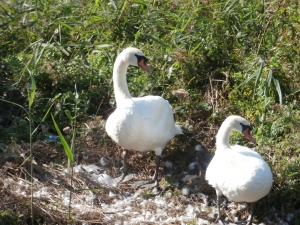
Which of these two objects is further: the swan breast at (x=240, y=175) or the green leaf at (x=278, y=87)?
the green leaf at (x=278, y=87)

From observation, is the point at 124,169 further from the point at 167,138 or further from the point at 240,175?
the point at 240,175

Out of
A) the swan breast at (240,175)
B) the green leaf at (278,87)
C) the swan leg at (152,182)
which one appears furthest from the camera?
the green leaf at (278,87)

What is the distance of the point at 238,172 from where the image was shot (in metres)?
5.61

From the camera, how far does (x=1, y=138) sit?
6.91 meters

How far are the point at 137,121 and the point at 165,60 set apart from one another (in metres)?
1.76

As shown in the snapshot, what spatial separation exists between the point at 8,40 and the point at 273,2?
3.29 metres

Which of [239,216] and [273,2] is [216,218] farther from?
[273,2]

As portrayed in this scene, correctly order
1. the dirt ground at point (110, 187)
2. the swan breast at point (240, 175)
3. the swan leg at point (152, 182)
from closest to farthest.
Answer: the swan breast at point (240, 175) < the dirt ground at point (110, 187) < the swan leg at point (152, 182)

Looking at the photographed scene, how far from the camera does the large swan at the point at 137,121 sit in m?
6.21

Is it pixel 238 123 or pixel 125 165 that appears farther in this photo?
pixel 125 165

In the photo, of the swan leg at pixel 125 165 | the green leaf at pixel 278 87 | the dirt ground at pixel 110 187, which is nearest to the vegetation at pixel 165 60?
the green leaf at pixel 278 87

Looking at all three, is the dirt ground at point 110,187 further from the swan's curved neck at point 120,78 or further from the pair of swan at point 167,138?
the swan's curved neck at point 120,78

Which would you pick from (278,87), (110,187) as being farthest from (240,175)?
(278,87)

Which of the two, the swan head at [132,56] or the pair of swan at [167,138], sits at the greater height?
the swan head at [132,56]
